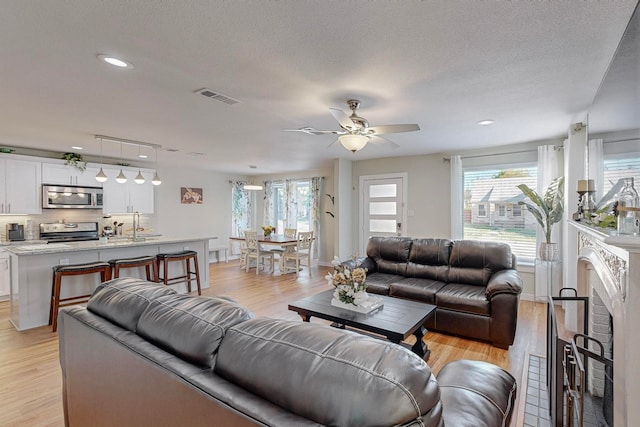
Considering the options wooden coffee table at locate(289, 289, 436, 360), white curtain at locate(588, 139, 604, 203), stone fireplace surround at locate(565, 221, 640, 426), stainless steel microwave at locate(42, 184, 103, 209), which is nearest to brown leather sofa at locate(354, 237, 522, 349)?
wooden coffee table at locate(289, 289, 436, 360)

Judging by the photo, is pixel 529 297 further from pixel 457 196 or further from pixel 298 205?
pixel 298 205

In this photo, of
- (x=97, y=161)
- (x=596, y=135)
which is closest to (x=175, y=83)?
(x=596, y=135)

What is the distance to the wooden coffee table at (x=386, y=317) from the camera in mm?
2422

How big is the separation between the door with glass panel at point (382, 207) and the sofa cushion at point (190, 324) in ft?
17.4

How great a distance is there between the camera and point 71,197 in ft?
18.2

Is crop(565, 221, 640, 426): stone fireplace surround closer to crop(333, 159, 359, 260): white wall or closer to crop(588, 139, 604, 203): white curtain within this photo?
crop(588, 139, 604, 203): white curtain

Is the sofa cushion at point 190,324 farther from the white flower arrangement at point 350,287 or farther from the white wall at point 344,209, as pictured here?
the white wall at point 344,209

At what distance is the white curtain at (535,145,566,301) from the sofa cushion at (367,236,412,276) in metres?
2.02

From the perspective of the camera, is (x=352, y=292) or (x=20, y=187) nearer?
(x=352, y=292)

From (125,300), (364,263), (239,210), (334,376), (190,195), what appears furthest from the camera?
(239,210)

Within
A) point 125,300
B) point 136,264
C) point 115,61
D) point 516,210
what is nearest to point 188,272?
point 136,264

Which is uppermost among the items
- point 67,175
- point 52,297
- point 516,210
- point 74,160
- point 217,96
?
point 217,96

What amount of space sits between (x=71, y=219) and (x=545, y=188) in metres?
8.13

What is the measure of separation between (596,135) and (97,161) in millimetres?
7631
